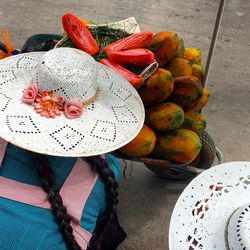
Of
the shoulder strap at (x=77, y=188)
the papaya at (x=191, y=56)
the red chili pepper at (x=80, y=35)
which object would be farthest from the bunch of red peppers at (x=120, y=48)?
the shoulder strap at (x=77, y=188)

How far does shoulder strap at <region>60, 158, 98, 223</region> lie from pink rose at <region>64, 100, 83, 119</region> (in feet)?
0.52

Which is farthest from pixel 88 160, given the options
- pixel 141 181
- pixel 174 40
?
pixel 141 181

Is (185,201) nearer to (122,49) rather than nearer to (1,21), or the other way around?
(122,49)

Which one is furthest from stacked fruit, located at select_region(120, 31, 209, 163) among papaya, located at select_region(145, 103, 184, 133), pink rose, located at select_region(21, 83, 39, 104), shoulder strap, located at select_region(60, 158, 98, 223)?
pink rose, located at select_region(21, 83, 39, 104)

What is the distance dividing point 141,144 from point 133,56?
394 millimetres

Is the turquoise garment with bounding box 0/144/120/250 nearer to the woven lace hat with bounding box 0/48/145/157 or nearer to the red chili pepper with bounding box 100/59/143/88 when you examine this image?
the woven lace hat with bounding box 0/48/145/157

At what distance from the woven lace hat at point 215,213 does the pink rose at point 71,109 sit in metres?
0.45

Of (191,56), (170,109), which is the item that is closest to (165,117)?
(170,109)

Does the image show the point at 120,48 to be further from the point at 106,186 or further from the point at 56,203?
the point at 56,203

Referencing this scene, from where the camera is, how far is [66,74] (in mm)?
1391

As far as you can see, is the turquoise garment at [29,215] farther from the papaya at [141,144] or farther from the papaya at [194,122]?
the papaya at [194,122]

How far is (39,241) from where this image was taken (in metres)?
1.27

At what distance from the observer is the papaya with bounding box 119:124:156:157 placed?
1823mm

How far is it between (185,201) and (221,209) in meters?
0.11
